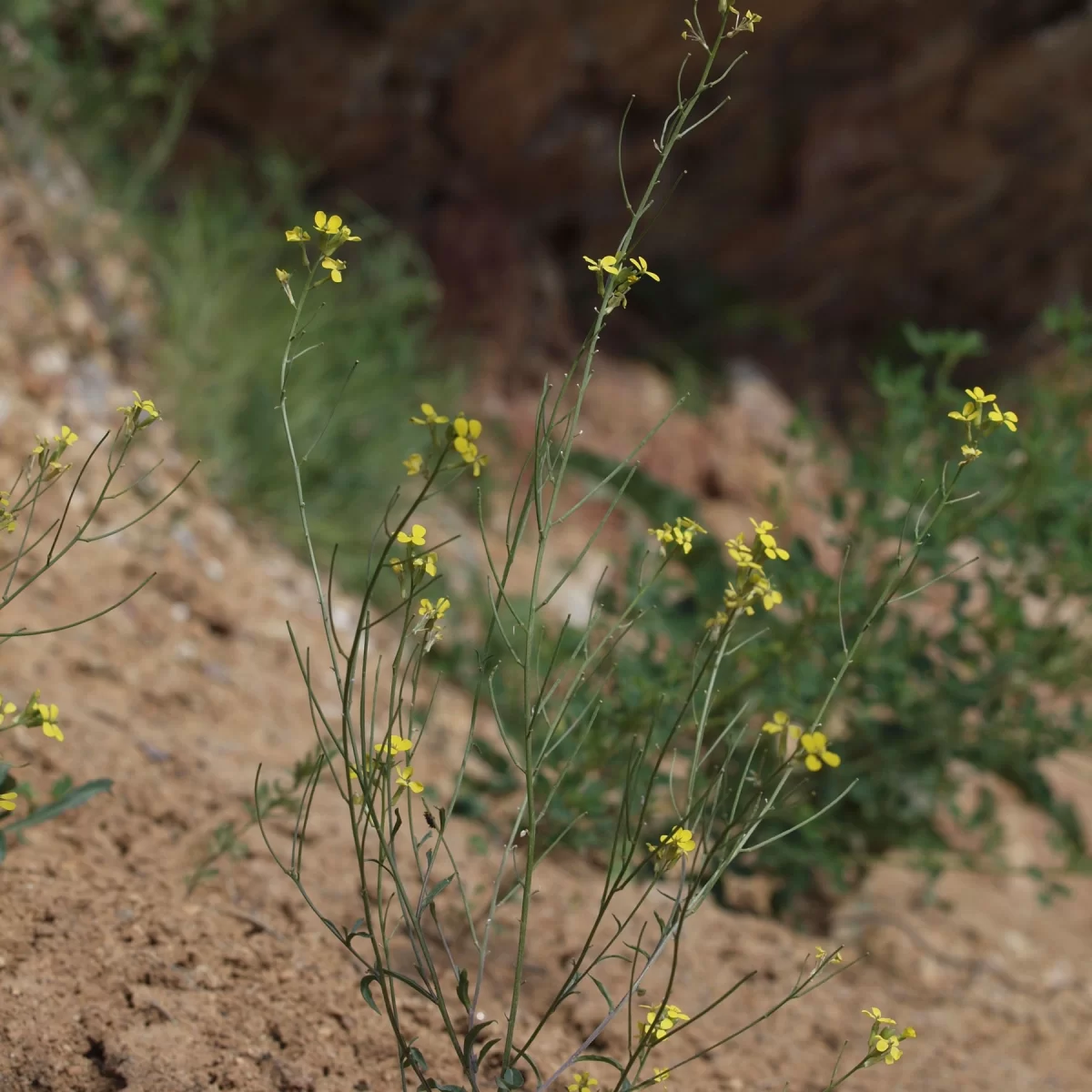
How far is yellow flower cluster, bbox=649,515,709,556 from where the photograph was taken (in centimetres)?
140

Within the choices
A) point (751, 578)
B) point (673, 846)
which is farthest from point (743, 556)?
point (673, 846)

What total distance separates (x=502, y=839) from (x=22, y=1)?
2.61 metres

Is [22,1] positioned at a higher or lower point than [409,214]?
lower

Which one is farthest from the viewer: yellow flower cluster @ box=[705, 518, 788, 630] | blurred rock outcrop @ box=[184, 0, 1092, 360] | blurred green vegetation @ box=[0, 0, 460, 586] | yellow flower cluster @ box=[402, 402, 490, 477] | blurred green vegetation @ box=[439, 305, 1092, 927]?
blurred rock outcrop @ box=[184, 0, 1092, 360]

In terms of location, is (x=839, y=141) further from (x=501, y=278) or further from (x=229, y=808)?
(x=229, y=808)

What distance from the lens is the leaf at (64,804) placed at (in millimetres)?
1703

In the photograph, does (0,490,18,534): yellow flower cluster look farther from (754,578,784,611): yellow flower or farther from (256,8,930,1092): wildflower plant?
(754,578,784,611): yellow flower

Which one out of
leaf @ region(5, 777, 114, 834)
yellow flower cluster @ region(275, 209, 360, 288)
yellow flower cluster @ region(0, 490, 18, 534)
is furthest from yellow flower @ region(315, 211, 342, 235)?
leaf @ region(5, 777, 114, 834)

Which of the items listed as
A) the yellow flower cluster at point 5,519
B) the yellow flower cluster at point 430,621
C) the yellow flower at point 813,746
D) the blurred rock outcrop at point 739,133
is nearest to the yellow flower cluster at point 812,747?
the yellow flower at point 813,746

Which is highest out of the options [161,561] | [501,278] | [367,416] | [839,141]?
[839,141]

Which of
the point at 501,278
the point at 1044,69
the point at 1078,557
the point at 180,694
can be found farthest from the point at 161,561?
the point at 1044,69

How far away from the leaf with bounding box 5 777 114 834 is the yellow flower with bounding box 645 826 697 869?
83cm

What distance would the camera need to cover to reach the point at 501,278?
489cm

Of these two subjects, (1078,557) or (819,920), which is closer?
(1078,557)
